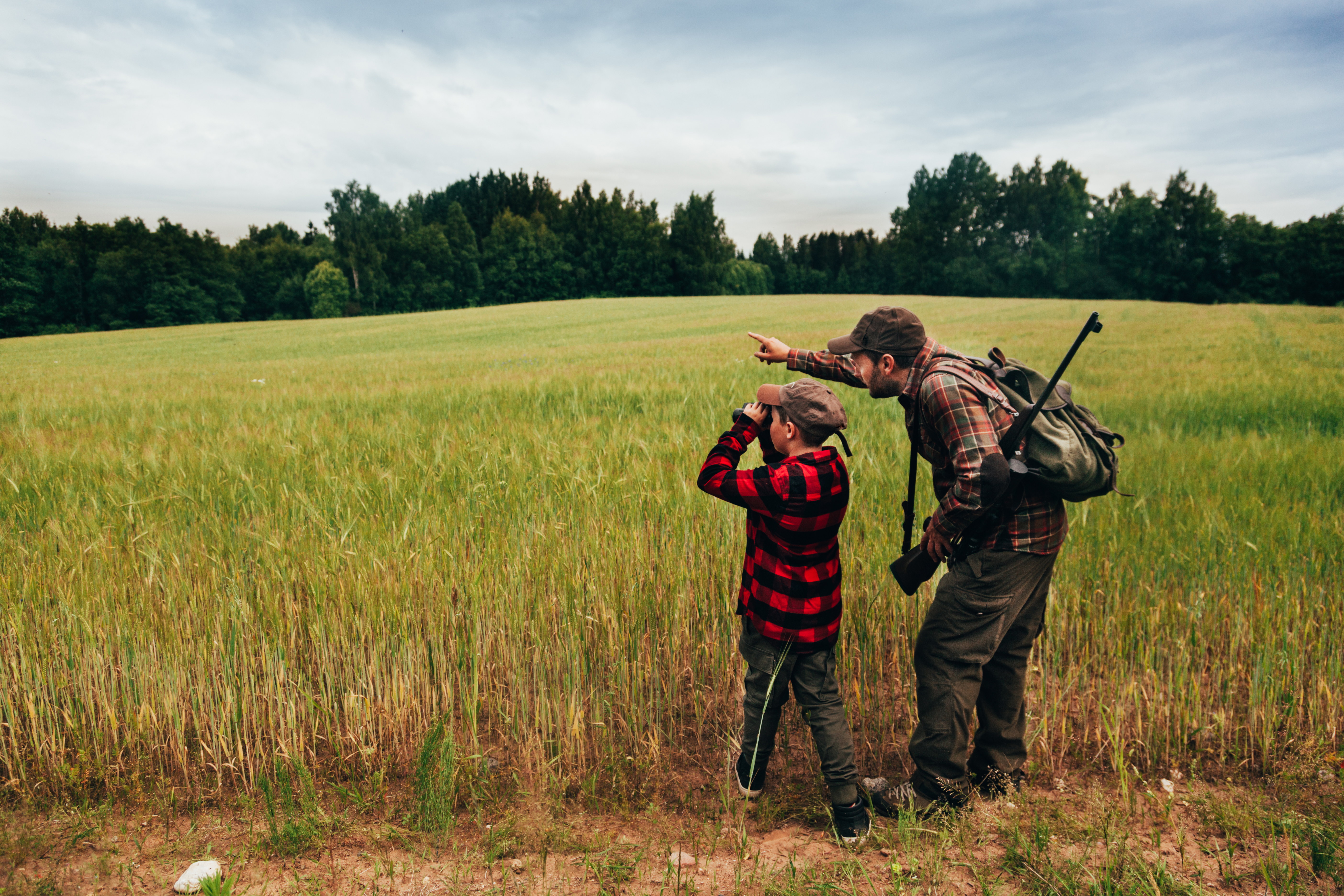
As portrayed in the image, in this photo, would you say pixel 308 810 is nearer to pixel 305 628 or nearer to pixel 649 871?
pixel 305 628

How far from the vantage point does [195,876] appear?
86.2 inches

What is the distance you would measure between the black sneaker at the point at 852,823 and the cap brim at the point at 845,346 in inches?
66.3

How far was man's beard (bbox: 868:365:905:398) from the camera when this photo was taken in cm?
265

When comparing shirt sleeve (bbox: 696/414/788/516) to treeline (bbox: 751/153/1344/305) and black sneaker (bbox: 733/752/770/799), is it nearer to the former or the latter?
black sneaker (bbox: 733/752/770/799)

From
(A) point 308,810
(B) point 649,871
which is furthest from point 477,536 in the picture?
(B) point 649,871

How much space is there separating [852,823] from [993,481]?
4.35 ft

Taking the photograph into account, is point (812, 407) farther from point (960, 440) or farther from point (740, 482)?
point (960, 440)

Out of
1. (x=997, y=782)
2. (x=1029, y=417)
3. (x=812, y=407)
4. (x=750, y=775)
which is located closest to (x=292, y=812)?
(x=750, y=775)

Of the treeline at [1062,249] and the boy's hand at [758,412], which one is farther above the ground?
the treeline at [1062,249]

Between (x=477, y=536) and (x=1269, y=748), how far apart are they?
377cm

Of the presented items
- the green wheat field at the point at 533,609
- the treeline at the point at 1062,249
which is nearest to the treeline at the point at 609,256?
the treeline at the point at 1062,249

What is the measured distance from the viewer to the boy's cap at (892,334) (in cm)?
261

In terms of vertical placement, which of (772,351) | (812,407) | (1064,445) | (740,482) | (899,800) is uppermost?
(772,351)

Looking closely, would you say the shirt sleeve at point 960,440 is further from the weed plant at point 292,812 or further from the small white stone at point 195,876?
the small white stone at point 195,876
